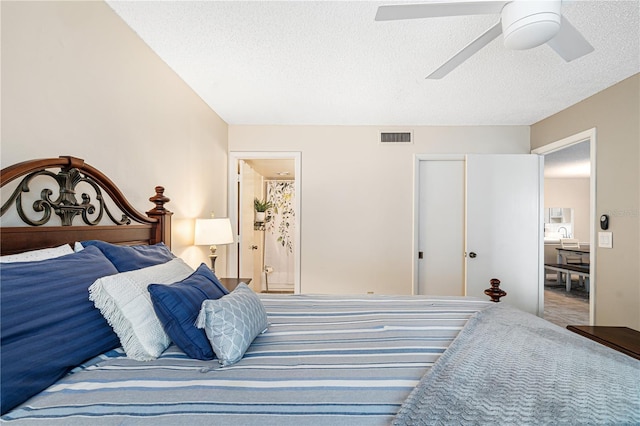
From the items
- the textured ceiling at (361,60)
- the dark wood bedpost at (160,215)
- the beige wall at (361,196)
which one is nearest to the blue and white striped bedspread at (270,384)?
the dark wood bedpost at (160,215)

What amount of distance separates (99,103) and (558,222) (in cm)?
999

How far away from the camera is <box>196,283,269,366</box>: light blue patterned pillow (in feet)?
3.61

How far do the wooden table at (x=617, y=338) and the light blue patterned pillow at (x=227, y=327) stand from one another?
2.00 m

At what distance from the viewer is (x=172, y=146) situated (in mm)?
2520

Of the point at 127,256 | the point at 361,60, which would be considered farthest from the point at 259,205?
the point at 127,256

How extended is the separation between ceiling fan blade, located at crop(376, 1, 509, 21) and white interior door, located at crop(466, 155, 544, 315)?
2546 millimetres

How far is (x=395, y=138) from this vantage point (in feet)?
12.9

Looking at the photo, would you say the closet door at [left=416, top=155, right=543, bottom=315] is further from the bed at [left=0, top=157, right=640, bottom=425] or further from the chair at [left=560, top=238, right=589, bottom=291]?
the chair at [left=560, top=238, right=589, bottom=291]

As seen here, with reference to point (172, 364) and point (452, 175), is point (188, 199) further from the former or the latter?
point (452, 175)

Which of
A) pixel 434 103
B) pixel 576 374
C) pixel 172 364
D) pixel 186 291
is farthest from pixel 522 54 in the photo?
pixel 172 364

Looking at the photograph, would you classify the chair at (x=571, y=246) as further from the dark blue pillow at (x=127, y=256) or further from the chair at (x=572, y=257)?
the dark blue pillow at (x=127, y=256)

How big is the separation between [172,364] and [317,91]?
2516 mm

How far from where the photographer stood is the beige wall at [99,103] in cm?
128

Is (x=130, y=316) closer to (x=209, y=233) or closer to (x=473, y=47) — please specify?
(x=209, y=233)
